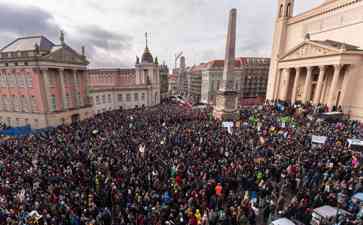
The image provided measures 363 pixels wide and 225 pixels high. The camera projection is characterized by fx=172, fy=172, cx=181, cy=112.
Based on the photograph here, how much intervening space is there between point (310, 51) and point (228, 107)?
17.0 m

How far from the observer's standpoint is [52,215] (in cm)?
741

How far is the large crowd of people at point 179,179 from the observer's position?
7199 millimetres

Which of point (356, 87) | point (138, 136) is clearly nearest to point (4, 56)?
point (138, 136)

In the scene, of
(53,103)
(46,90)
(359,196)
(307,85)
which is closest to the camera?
(359,196)

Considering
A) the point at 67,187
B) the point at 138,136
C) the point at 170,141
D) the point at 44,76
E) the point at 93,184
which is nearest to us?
the point at 67,187

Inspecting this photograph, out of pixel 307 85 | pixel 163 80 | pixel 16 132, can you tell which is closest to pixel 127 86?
pixel 16 132

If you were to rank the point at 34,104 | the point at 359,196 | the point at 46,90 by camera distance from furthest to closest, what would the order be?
the point at 34,104 → the point at 46,90 → the point at 359,196

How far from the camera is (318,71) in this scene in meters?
28.7

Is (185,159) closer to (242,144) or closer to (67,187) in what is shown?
(242,144)

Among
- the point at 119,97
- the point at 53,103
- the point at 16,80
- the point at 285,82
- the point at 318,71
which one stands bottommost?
the point at 119,97

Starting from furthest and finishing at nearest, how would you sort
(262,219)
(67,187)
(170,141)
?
(170,141)
(67,187)
(262,219)

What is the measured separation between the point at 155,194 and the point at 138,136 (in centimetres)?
891

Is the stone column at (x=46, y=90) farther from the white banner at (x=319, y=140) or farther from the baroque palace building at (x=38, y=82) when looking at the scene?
the white banner at (x=319, y=140)

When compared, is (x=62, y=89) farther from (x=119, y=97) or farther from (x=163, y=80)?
(x=163, y=80)
